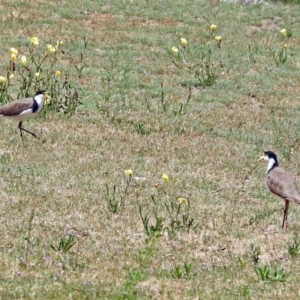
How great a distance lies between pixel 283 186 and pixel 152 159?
3026mm

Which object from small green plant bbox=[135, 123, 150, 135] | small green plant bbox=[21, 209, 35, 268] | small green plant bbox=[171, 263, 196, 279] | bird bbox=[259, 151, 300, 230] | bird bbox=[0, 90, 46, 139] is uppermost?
bird bbox=[259, 151, 300, 230]

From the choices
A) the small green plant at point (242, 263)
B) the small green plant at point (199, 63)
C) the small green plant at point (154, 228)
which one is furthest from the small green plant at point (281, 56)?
the small green plant at point (242, 263)

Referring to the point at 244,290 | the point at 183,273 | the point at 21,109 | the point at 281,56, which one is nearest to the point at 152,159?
the point at 21,109

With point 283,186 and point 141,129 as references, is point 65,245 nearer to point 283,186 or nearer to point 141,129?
point 283,186

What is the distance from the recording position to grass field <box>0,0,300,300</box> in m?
7.71

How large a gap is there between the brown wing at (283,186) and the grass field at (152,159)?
43 cm

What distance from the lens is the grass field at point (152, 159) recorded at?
7.71 metres

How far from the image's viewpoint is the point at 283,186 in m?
8.94

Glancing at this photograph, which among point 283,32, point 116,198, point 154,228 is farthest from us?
point 283,32

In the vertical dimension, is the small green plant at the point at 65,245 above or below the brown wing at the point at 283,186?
below

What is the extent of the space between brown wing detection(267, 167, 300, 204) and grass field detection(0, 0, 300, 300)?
1.41 feet

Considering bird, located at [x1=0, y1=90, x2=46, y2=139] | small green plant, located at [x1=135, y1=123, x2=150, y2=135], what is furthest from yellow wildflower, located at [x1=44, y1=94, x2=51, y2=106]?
small green plant, located at [x1=135, y1=123, x2=150, y2=135]

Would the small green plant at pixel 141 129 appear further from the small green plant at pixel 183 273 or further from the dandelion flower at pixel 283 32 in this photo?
the dandelion flower at pixel 283 32

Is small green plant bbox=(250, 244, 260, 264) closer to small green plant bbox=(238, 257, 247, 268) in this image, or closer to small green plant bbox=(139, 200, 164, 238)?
small green plant bbox=(238, 257, 247, 268)
